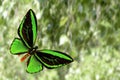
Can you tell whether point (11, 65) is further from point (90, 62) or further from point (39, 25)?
point (90, 62)

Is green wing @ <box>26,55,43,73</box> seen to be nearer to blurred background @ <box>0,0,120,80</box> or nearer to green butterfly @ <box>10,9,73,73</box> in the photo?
green butterfly @ <box>10,9,73,73</box>

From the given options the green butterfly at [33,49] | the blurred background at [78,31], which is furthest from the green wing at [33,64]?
the blurred background at [78,31]

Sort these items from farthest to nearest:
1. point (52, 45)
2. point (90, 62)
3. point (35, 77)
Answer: point (35, 77), point (52, 45), point (90, 62)

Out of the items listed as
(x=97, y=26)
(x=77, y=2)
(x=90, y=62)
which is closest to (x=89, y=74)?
(x=90, y=62)

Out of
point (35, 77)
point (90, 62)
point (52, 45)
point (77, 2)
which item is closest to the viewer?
point (77, 2)

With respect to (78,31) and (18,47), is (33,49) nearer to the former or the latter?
(18,47)

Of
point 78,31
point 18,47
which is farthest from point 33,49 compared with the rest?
point 78,31
